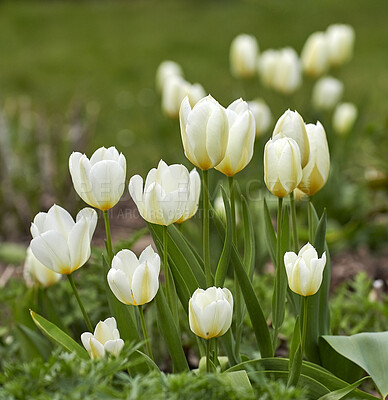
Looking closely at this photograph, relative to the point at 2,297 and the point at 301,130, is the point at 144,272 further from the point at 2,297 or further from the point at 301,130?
the point at 2,297

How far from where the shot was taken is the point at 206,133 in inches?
47.4

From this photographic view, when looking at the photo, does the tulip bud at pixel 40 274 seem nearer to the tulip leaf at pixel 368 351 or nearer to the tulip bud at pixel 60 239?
the tulip bud at pixel 60 239

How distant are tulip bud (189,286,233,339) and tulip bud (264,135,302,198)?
0.25 m

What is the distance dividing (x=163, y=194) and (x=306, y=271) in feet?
0.98

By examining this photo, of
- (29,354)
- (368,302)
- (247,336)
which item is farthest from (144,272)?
(368,302)

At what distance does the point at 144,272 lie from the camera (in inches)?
46.8

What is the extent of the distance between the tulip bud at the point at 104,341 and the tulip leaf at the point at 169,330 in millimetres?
107

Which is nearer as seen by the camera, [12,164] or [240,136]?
[240,136]

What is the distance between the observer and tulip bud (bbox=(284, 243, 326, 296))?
1208 millimetres

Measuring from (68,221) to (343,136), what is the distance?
2525mm

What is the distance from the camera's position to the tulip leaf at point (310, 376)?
1.29m

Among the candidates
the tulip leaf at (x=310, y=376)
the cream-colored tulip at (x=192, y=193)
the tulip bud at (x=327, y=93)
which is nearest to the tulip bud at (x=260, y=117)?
the tulip bud at (x=327, y=93)

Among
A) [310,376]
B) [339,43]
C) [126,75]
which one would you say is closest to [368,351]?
[310,376]

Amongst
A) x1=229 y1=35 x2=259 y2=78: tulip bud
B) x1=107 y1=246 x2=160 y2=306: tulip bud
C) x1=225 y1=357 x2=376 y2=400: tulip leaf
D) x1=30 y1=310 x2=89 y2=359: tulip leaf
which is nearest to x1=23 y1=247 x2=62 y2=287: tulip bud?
x1=30 y1=310 x2=89 y2=359: tulip leaf
